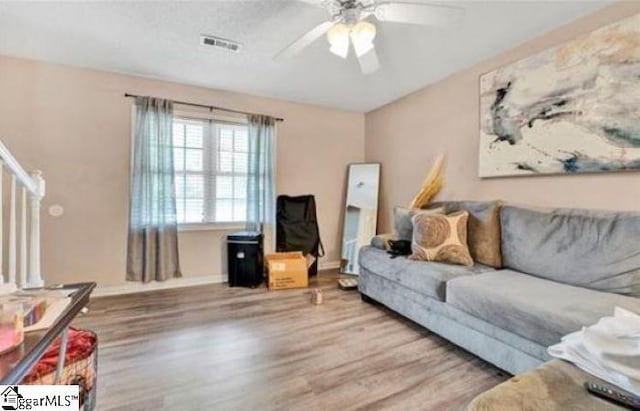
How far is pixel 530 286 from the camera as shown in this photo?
1.98 m

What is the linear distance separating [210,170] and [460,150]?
2.82 m

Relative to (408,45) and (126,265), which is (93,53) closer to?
(126,265)

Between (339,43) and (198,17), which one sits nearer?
(339,43)

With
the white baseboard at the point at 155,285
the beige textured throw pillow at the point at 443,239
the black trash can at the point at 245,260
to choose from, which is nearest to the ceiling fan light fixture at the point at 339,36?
the beige textured throw pillow at the point at 443,239

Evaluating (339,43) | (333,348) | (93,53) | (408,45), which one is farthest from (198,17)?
(333,348)

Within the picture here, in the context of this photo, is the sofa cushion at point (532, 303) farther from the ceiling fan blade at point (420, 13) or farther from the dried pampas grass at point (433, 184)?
the ceiling fan blade at point (420, 13)

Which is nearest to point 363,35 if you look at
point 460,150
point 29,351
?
point 460,150

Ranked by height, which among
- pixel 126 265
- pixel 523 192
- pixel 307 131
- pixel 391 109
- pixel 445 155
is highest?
pixel 391 109

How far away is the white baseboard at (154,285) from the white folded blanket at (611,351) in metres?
3.36

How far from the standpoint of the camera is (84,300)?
3.84 feet

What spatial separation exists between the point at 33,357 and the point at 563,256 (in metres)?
2.72

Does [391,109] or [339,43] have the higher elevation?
[391,109]

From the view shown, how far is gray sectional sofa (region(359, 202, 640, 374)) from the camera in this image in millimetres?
1643

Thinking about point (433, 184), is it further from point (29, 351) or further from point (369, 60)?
point (29, 351)
